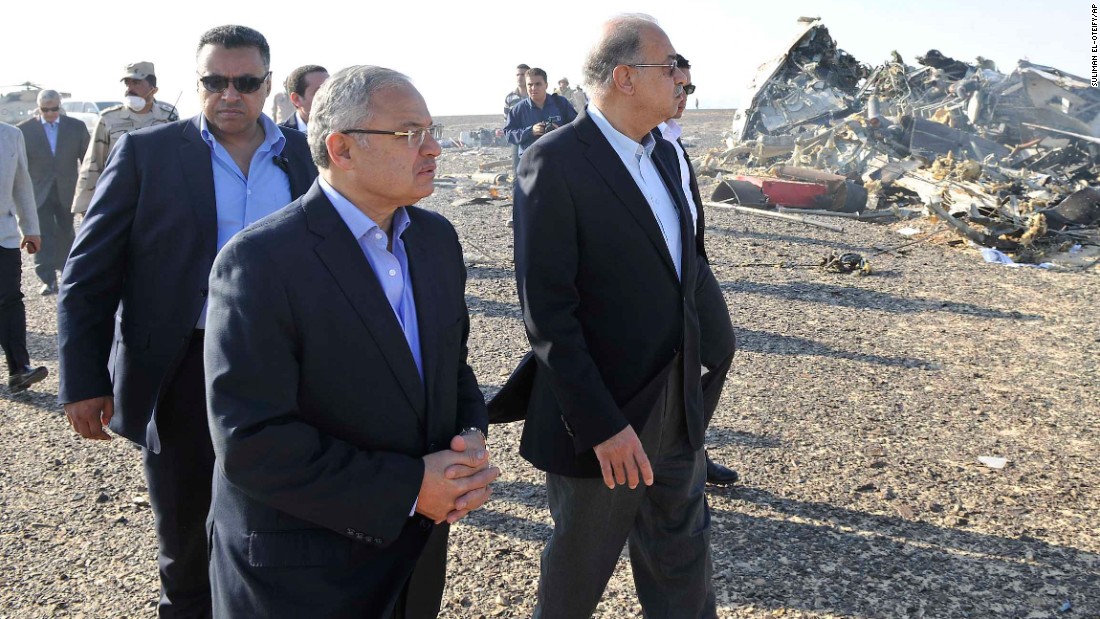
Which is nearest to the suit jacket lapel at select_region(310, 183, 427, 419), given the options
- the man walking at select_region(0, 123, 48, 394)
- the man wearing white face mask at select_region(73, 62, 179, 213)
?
the man wearing white face mask at select_region(73, 62, 179, 213)

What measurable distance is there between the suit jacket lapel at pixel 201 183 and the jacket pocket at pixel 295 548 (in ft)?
3.76

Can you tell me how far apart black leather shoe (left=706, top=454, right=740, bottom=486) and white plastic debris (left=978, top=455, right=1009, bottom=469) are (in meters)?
1.38

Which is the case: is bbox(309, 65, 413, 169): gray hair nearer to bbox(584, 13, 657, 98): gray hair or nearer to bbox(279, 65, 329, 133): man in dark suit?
bbox(584, 13, 657, 98): gray hair

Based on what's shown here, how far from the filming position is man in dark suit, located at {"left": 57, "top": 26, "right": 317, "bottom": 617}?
2691mm

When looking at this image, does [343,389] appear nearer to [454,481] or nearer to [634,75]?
[454,481]

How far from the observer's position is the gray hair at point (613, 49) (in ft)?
8.68

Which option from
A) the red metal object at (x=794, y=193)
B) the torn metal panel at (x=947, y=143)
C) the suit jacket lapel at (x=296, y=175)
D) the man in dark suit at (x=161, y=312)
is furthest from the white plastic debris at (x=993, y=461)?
the torn metal panel at (x=947, y=143)

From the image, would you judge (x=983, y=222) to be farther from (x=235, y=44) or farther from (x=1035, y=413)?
(x=235, y=44)

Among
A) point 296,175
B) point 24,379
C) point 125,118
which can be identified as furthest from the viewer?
point 24,379

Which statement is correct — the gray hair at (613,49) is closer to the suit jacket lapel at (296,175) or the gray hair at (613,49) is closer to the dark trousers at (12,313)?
the suit jacket lapel at (296,175)

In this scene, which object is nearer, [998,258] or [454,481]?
[454,481]

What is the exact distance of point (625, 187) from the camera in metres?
2.57

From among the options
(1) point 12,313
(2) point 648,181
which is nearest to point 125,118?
(1) point 12,313

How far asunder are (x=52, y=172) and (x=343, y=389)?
9477 mm
